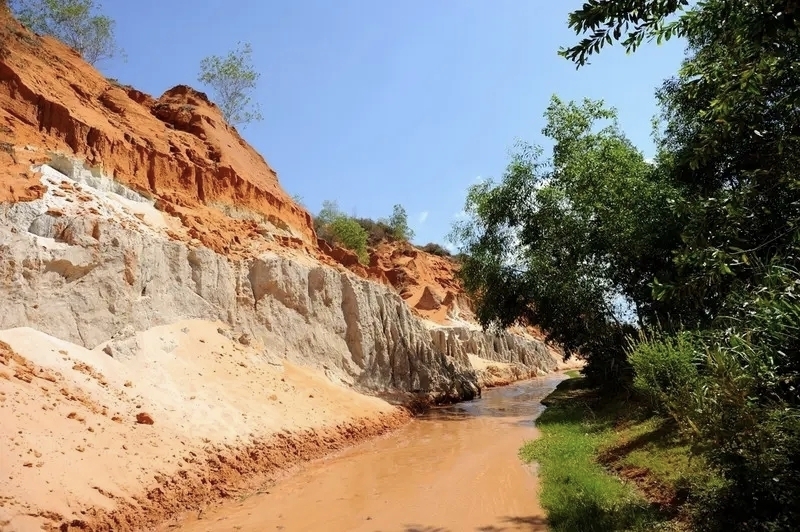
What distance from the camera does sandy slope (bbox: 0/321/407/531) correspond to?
24.5 ft

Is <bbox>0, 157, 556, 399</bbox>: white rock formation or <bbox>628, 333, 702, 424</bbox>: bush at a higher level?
<bbox>0, 157, 556, 399</bbox>: white rock formation

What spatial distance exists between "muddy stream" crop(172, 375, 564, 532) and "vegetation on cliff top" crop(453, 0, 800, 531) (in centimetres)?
157

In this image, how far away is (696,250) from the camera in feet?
14.7

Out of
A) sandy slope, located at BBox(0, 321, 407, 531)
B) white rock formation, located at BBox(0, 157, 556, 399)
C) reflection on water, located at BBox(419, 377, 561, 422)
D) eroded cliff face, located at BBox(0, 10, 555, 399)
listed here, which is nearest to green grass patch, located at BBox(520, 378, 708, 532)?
sandy slope, located at BBox(0, 321, 407, 531)

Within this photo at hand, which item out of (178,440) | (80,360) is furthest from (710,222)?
(80,360)

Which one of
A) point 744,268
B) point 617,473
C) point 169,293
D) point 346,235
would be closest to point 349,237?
point 346,235

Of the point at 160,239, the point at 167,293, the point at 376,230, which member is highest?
the point at 376,230

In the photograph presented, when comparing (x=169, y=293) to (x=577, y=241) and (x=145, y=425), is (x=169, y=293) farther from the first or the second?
(x=577, y=241)

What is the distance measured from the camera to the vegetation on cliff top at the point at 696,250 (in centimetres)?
436

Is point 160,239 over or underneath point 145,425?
over

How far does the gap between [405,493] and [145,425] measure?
5.17 meters

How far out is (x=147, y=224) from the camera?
16.4 meters

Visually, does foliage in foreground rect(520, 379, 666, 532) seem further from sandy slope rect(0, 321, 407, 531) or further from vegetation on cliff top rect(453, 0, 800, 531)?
sandy slope rect(0, 321, 407, 531)

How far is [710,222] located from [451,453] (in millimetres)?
10427
